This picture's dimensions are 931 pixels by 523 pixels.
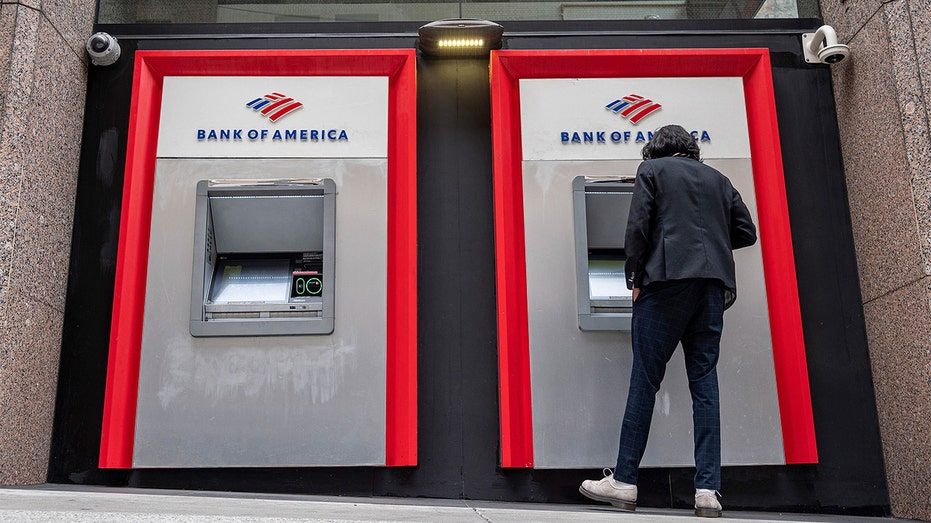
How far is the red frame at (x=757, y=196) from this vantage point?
4.28 metres

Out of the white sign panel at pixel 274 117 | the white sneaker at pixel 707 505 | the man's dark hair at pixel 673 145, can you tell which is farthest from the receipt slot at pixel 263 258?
the white sneaker at pixel 707 505

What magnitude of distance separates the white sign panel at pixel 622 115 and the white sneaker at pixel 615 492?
1.71m

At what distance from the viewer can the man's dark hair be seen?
12.7 feet

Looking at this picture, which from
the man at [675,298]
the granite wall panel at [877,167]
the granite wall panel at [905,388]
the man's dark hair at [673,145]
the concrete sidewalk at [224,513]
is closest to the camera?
the concrete sidewalk at [224,513]

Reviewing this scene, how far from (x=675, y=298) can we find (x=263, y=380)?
1.96 m

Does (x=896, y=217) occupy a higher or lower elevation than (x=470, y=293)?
higher

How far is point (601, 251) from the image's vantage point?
4516 mm

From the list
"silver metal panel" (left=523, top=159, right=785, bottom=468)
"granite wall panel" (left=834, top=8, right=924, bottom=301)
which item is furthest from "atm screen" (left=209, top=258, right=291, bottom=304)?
"granite wall panel" (left=834, top=8, right=924, bottom=301)

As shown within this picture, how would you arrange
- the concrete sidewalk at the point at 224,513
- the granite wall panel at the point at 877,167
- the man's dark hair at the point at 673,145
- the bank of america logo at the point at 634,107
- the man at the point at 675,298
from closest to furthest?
the concrete sidewalk at the point at 224,513, the man at the point at 675,298, the man's dark hair at the point at 673,145, the granite wall panel at the point at 877,167, the bank of america logo at the point at 634,107

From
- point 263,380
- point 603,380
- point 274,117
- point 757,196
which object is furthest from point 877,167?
point 263,380

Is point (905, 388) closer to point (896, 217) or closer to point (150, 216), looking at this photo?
point (896, 217)

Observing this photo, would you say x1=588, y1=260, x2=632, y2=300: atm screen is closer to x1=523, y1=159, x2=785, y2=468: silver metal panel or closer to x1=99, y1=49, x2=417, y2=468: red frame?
x1=523, y1=159, x2=785, y2=468: silver metal panel

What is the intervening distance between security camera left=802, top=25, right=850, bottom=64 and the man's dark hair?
4.18ft

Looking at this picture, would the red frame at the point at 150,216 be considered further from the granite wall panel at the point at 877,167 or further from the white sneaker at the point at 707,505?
the granite wall panel at the point at 877,167
